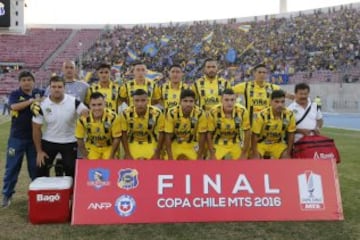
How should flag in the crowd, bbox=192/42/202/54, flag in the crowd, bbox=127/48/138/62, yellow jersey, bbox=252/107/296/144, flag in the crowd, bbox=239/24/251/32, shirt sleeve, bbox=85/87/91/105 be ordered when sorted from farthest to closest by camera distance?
flag in the crowd, bbox=239/24/251/32 → flag in the crowd, bbox=127/48/138/62 → flag in the crowd, bbox=192/42/202/54 → shirt sleeve, bbox=85/87/91/105 → yellow jersey, bbox=252/107/296/144

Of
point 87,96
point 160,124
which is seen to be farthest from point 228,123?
point 87,96

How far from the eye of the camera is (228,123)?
22.3 feet

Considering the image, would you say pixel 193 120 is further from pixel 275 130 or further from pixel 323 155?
pixel 323 155

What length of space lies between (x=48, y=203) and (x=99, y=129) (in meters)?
1.20

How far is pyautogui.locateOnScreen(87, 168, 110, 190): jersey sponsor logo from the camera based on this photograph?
5.79 metres

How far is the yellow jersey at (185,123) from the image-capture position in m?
6.68

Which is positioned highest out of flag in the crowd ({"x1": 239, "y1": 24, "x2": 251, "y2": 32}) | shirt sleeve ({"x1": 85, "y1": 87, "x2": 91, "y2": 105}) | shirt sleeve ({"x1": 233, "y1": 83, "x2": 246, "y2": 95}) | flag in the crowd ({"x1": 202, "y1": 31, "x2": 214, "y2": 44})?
flag in the crowd ({"x1": 239, "y1": 24, "x2": 251, "y2": 32})

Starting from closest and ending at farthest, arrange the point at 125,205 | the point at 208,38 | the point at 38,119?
the point at 125,205, the point at 38,119, the point at 208,38

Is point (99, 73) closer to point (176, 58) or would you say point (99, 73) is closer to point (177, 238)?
point (177, 238)

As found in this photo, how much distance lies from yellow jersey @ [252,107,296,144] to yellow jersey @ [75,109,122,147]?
1937 millimetres

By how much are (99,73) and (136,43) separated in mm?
38457

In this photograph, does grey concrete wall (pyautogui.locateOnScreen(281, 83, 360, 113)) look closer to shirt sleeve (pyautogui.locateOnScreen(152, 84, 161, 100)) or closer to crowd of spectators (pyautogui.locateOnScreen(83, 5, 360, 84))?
crowd of spectators (pyautogui.locateOnScreen(83, 5, 360, 84))

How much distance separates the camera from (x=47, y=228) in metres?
5.68

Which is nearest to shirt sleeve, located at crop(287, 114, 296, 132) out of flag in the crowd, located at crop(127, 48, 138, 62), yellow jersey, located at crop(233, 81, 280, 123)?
yellow jersey, located at crop(233, 81, 280, 123)
